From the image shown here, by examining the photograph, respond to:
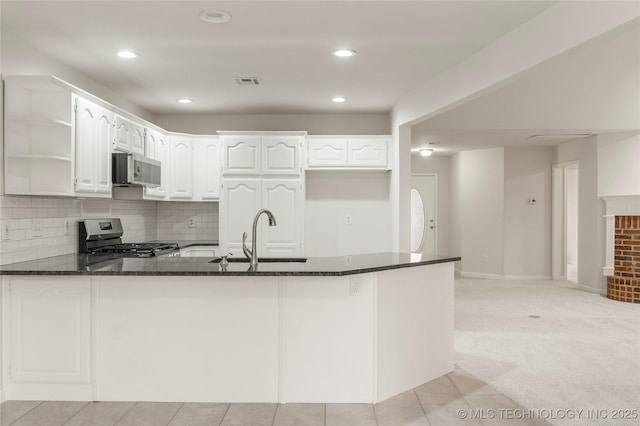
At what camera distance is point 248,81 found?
185 inches

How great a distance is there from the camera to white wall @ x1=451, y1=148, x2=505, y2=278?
855cm

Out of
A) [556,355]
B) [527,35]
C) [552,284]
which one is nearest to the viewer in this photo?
[527,35]

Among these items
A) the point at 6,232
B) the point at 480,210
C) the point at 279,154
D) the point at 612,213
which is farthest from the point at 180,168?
the point at 612,213

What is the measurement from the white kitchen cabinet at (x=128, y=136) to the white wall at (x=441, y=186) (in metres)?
6.10

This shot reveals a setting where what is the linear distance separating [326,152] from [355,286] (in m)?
3.12

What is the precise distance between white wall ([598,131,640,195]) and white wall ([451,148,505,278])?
1752mm

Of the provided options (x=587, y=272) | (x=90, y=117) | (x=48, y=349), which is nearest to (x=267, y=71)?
(x=90, y=117)

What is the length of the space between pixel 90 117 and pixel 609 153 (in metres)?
7.03

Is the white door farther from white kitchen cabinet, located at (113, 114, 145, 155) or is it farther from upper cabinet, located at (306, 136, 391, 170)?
white kitchen cabinet, located at (113, 114, 145, 155)

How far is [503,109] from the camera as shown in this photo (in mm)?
6586

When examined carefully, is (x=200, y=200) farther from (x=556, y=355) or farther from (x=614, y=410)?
(x=614, y=410)

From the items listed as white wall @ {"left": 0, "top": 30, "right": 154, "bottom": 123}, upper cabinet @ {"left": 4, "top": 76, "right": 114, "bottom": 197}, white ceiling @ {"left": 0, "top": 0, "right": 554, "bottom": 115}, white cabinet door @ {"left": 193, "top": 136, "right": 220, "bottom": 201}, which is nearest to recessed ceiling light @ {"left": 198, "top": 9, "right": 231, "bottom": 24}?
white ceiling @ {"left": 0, "top": 0, "right": 554, "bottom": 115}

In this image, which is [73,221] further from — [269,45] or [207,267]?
[269,45]

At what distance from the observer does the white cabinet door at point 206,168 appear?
19.3 feet
